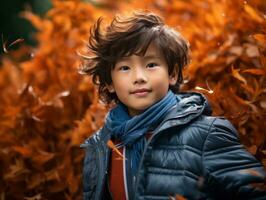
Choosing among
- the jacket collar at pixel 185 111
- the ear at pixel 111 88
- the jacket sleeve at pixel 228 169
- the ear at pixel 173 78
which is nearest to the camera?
the jacket sleeve at pixel 228 169

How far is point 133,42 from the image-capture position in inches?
110

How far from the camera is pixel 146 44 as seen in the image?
2.75m

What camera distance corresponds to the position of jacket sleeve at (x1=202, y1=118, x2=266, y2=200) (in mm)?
2498

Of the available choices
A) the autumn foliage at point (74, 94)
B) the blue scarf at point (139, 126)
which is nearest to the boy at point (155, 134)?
the blue scarf at point (139, 126)

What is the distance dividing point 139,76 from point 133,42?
0.67 ft

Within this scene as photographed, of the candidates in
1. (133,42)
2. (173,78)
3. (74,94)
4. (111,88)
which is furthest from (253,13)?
(74,94)

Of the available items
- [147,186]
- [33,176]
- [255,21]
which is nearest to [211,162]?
[147,186]

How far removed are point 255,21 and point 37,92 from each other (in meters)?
1.86

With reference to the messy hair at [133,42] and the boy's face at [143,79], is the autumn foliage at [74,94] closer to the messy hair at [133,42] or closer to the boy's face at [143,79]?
the messy hair at [133,42]

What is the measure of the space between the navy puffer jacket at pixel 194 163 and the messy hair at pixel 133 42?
0.33 m

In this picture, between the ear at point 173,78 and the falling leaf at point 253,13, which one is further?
the falling leaf at point 253,13

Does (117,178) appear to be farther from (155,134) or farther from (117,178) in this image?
(155,134)

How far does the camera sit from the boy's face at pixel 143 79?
2.75m

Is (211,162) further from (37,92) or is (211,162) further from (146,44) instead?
(37,92)
